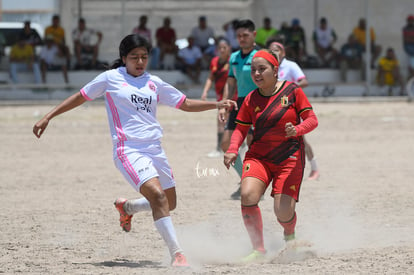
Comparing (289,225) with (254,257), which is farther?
(289,225)

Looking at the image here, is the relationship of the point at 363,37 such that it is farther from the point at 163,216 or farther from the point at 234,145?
the point at 163,216

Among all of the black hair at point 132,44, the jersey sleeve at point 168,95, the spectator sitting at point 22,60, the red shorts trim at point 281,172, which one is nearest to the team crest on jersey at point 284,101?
the red shorts trim at point 281,172

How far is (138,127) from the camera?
6305mm

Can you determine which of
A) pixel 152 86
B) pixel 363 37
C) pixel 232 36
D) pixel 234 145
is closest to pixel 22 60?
pixel 232 36

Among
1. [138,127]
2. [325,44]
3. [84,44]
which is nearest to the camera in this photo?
[138,127]

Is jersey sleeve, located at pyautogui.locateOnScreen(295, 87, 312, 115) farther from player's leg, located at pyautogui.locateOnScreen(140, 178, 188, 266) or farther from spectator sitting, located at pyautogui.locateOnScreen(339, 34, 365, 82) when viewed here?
spectator sitting, located at pyautogui.locateOnScreen(339, 34, 365, 82)

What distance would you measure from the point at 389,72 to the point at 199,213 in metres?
16.7

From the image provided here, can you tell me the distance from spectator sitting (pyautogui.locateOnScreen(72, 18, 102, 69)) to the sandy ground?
23.7ft

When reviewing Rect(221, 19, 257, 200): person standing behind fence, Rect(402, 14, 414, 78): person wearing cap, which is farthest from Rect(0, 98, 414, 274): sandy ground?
Rect(402, 14, 414, 78): person wearing cap

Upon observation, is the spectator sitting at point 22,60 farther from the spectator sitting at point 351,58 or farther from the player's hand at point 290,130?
the player's hand at point 290,130

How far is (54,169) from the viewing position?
12570 mm

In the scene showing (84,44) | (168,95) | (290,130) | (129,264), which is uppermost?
(168,95)

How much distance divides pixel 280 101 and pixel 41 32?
20.7 meters

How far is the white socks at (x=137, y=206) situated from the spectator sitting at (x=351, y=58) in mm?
18014
